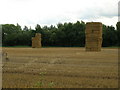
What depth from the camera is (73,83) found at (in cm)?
705

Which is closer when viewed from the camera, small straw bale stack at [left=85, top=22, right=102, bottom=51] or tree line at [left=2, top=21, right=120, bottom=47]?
small straw bale stack at [left=85, top=22, right=102, bottom=51]

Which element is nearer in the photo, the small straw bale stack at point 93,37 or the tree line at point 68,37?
the small straw bale stack at point 93,37

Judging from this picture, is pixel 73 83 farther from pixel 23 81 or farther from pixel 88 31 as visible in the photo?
pixel 88 31

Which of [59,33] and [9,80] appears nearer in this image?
[9,80]

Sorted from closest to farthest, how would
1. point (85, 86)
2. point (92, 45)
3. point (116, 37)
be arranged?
point (85, 86), point (92, 45), point (116, 37)

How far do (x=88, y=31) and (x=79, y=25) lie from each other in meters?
37.5

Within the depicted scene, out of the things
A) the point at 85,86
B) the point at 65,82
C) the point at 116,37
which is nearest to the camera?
the point at 85,86

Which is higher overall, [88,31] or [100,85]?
[88,31]

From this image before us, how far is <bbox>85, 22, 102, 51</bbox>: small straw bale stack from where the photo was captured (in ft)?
78.0

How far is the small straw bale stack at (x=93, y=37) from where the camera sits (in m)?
23.8

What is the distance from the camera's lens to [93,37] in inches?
944

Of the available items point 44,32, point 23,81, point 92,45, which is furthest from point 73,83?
point 44,32

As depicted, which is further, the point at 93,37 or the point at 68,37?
the point at 68,37

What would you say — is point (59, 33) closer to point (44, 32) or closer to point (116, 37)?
point (44, 32)
